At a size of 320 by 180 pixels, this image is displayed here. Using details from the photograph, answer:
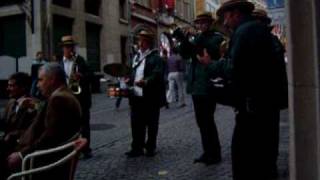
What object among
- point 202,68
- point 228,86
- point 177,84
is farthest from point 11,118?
point 177,84

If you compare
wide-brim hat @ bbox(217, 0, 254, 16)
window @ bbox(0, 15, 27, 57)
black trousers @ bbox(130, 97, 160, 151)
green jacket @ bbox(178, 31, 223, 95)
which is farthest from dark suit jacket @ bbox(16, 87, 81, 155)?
window @ bbox(0, 15, 27, 57)

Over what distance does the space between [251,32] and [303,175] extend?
1207 millimetres

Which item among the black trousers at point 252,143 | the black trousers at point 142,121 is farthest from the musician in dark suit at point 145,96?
the black trousers at point 252,143

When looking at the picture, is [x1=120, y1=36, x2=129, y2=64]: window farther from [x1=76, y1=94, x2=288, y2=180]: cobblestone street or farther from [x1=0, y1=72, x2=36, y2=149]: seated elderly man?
[x1=0, y1=72, x2=36, y2=149]: seated elderly man

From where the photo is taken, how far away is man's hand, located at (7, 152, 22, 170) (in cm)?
464

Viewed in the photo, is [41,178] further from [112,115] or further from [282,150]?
[112,115]

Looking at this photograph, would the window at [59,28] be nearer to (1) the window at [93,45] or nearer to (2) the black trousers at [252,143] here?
(1) the window at [93,45]

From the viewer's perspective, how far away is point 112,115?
15516 mm

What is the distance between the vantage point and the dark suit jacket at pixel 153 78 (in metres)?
8.74

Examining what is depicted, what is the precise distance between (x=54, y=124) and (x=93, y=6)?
979 inches

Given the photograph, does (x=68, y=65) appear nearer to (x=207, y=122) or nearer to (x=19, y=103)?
(x=207, y=122)

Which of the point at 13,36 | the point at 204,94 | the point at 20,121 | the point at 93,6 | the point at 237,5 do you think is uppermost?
the point at 93,6

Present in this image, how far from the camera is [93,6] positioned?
95.7 feet

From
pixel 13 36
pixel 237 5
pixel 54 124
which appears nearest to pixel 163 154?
pixel 237 5
